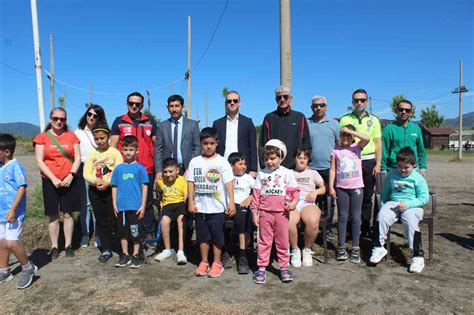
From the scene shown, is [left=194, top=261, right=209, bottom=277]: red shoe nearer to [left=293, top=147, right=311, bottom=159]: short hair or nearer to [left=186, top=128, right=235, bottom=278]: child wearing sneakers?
[left=186, top=128, right=235, bottom=278]: child wearing sneakers

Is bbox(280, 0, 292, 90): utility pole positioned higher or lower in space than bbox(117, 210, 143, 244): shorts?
higher

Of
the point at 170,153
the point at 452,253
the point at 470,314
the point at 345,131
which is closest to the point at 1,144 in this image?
the point at 170,153

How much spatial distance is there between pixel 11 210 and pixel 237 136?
113 inches

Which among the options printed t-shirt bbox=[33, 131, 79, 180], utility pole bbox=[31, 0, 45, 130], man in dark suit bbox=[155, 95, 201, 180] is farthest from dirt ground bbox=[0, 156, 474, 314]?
utility pole bbox=[31, 0, 45, 130]

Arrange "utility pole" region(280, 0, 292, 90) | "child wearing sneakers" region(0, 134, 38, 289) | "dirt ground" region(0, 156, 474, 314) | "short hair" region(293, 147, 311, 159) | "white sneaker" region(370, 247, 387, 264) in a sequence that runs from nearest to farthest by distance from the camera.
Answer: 1. "dirt ground" region(0, 156, 474, 314)
2. "child wearing sneakers" region(0, 134, 38, 289)
3. "white sneaker" region(370, 247, 387, 264)
4. "short hair" region(293, 147, 311, 159)
5. "utility pole" region(280, 0, 292, 90)

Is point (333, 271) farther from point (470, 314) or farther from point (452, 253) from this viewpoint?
point (452, 253)

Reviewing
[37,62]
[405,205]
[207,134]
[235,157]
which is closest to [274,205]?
[235,157]

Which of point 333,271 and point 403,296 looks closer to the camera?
point 403,296

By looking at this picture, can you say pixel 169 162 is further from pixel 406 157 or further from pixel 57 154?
pixel 406 157

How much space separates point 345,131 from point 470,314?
236 centimetres

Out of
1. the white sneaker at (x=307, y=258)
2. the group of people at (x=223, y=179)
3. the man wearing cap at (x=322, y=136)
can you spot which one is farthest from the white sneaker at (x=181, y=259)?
the man wearing cap at (x=322, y=136)

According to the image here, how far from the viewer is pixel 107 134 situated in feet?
16.0

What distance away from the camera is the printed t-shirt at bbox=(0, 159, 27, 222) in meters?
3.99

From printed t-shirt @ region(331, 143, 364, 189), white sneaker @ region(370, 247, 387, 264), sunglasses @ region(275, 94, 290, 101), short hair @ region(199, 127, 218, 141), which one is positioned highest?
sunglasses @ region(275, 94, 290, 101)
